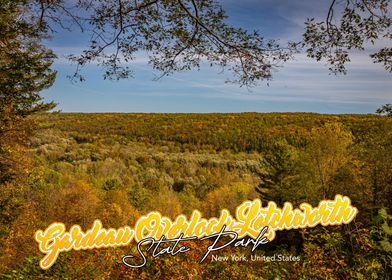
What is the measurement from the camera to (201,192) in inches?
1378

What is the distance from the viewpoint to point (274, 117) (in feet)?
234

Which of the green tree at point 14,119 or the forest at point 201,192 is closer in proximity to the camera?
the forest at point 201,192

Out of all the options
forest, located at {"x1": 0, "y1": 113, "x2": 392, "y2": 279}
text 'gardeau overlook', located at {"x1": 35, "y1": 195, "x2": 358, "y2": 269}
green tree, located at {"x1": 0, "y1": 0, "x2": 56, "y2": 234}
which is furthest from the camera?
green tree, located at {"x1": 0, "y1": 0, "x2": 56, "y2": 234}

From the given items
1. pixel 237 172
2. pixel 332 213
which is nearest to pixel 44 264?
pixel 332 213

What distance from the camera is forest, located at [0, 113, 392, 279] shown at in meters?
8.19

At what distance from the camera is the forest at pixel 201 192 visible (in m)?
8.19

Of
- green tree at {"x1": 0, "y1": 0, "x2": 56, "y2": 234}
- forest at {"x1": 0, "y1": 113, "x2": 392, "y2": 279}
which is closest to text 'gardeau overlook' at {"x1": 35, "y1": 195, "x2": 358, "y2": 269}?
forest at {"x1": 0, "y1": 113, "x2": 392, "y2": 279}

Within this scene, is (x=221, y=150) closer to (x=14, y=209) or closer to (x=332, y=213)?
(x=14, y=209)

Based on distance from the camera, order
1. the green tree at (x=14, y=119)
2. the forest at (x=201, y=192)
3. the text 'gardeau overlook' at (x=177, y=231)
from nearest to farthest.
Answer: the forest at (x=201, y=192) < the text 'gardeau overlook' at (x=177, y=231) < the green tree at (x=14, y=119)

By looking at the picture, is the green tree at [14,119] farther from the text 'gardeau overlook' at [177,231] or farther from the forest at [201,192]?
the text 'gardeau overlook' at [177,231]

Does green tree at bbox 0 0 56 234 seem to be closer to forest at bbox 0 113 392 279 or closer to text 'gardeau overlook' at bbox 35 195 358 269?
forest at bbox 0 113 392 279

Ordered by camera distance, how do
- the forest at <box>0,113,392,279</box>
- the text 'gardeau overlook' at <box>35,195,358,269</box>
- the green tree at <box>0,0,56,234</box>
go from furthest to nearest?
the green tree at <box>0,0,56,234</box> → the text 'gardeau overlook' at <box>35,195,358,269</box> → the forest at <box>0,113,392,279</box>

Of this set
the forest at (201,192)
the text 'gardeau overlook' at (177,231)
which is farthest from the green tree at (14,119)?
the text 'gardeau overlook' at (177,231)

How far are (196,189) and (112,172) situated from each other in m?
9.49
